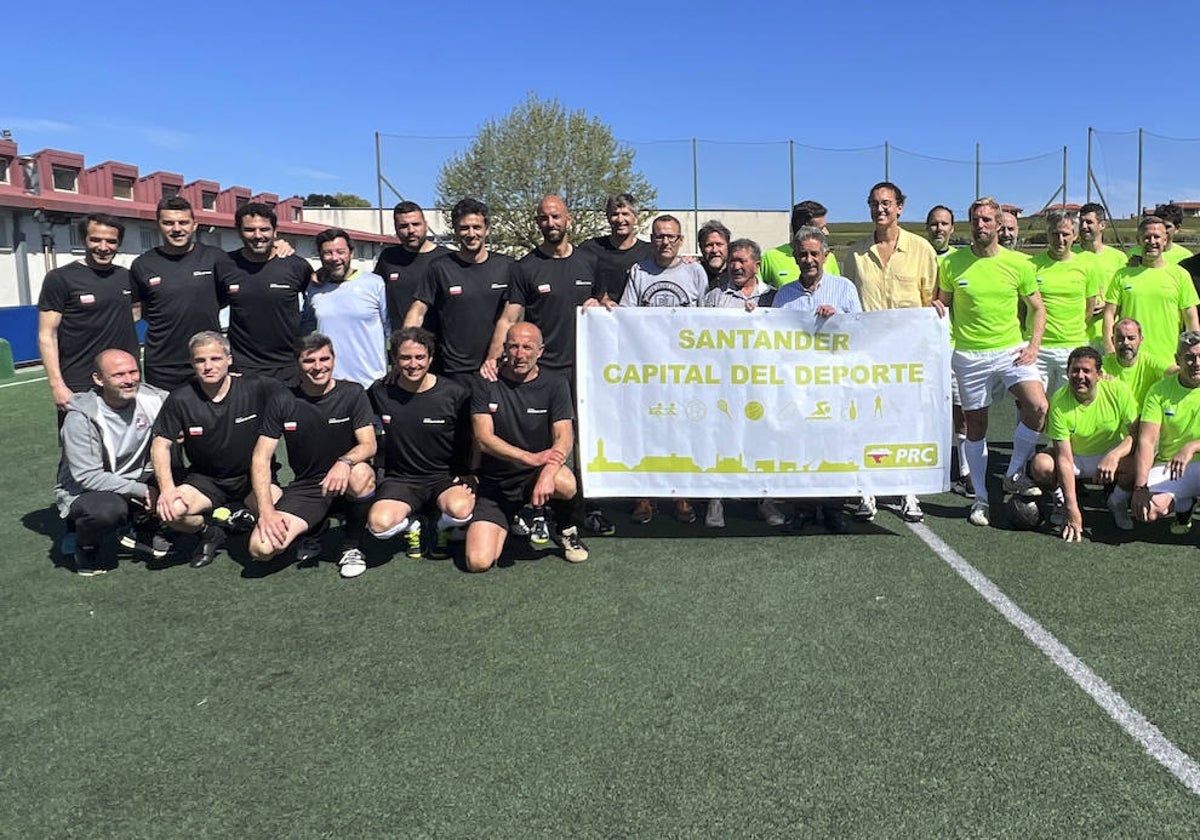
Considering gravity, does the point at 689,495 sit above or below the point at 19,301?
below

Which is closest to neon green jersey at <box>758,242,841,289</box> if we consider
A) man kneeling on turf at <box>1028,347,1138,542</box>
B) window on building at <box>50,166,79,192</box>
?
man kneeling on turf at <box>1028,347,1138,542</box>

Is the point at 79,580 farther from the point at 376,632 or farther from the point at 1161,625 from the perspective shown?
the point at 1161,625

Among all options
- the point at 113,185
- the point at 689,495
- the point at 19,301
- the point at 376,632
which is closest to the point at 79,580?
the point at 376,632

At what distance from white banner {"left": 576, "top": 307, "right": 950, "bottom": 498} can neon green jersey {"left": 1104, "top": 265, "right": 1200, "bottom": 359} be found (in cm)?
169

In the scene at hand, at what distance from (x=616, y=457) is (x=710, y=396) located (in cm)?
68

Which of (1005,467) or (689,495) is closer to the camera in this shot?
(689,495)

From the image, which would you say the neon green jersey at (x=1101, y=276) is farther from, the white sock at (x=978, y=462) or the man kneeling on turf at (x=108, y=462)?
the man kneeling on turf at (x=108, y=462)

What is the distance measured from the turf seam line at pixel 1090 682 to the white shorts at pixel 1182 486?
49.4 inches

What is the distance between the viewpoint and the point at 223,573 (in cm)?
470

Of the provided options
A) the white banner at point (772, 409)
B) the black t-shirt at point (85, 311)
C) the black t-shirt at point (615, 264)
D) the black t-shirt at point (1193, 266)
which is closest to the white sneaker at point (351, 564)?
the white banner at point (772, 409)

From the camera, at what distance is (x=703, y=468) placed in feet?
17.4

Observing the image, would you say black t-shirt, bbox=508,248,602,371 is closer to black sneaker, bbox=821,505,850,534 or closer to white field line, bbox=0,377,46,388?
black sneaker, bbox=821,505,850,534

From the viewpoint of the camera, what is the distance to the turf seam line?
269 cm

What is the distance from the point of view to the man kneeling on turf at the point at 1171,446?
486 centimetres
